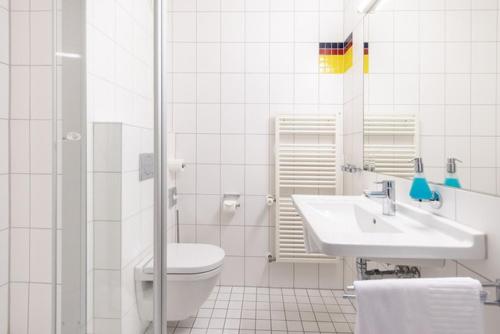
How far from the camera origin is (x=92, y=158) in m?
0.89

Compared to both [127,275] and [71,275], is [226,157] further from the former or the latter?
[71,275]

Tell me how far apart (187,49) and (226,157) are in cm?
89

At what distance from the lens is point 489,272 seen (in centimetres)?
90

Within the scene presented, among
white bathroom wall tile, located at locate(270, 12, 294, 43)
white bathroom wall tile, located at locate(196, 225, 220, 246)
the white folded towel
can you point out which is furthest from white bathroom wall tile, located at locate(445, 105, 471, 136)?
white bathroom wall tile, located at locate(196, 225, 220, 246)

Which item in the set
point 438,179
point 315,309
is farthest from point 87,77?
point 315,309

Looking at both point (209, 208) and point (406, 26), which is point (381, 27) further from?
point (209, 208)

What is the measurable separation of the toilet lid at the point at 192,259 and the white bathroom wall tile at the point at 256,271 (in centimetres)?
57

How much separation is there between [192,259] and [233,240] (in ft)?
2.22

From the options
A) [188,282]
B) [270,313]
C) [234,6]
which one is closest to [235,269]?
[270,313]

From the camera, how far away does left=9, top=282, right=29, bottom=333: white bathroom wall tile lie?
2.61ft

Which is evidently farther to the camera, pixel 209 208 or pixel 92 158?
pixel 209 208

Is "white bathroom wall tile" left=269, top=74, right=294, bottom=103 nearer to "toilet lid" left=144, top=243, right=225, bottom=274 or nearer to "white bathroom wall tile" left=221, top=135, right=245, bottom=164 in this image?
"white bathroom wall tile" left=221, top=135, right=245, bottom=164

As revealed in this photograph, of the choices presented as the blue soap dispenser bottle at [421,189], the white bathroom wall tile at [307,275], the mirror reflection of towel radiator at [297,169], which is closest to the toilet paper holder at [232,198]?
the mirror reflection of towel radiator at [297,169]

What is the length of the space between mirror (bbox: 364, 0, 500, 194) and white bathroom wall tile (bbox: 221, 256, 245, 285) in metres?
1.24
